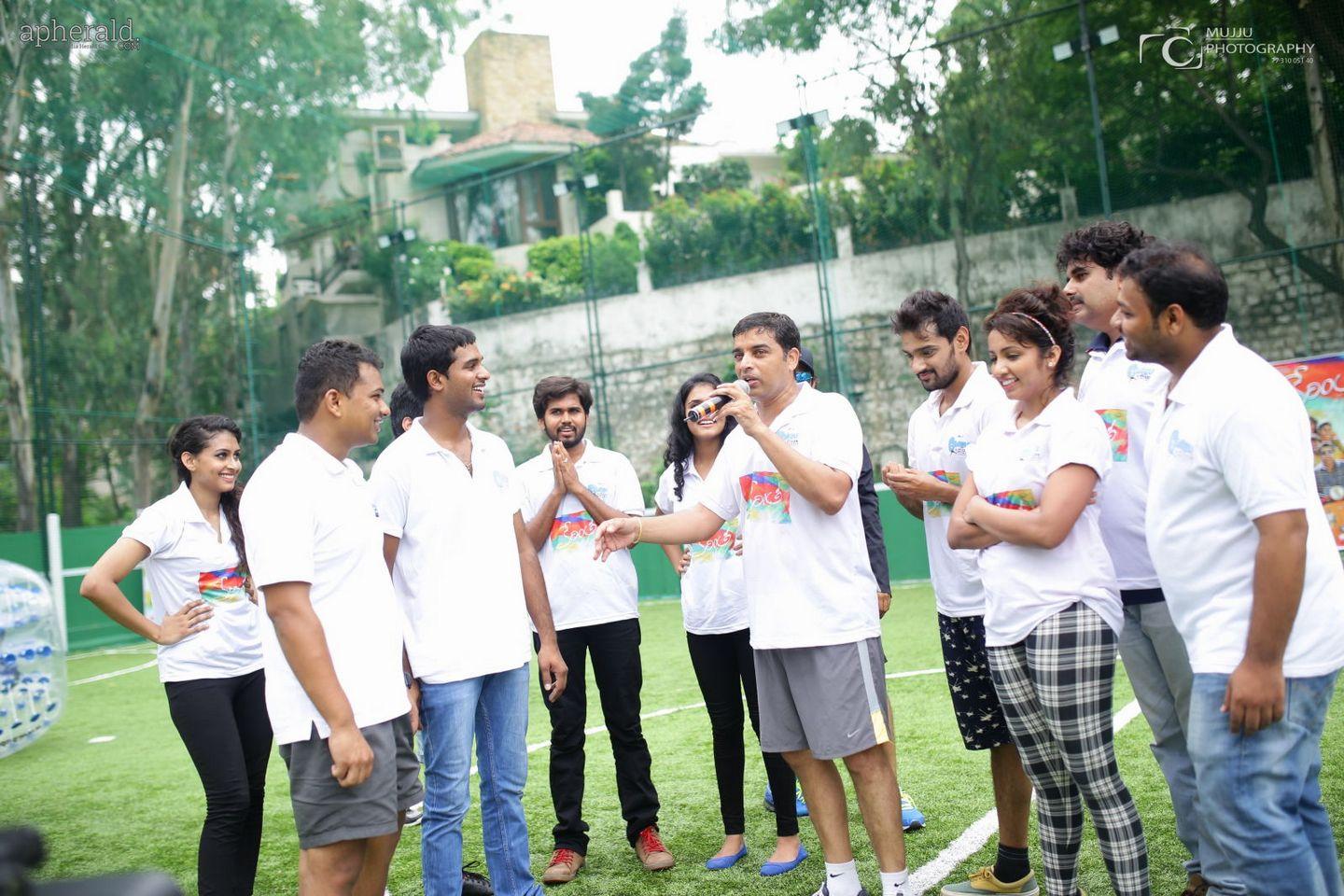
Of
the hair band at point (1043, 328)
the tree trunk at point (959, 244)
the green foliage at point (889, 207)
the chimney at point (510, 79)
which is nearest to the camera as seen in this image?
the hair band at point (1043, 328)

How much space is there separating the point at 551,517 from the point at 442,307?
16.1 meters

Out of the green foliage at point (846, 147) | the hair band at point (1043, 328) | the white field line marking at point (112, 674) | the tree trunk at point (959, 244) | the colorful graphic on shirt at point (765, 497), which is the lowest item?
the white field line marking at point (112, 674)

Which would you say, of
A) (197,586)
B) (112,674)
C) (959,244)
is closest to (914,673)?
(197,586)

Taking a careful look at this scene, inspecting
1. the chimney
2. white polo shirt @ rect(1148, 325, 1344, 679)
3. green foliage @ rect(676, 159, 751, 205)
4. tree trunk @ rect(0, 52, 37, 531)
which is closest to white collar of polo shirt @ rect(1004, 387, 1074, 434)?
white polo shirt @ rect(1148, 325, 1344, 679)

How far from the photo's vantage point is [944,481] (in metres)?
3.96

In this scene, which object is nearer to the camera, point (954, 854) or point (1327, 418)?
point (954, 854)

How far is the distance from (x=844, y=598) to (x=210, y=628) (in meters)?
2.27

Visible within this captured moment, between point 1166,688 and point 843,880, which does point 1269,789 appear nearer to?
point 1166,688

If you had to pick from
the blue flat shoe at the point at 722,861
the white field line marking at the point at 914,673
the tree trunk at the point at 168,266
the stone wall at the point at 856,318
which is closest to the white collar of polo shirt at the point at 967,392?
the blue flat shoe at the point at 722,861

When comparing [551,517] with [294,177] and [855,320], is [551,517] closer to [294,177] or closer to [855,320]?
[855,320]

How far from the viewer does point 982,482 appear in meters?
3.40

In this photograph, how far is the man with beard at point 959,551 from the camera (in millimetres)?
3836

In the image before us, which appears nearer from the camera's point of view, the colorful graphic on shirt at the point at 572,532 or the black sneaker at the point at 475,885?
the black sneaker at the point at 475,885

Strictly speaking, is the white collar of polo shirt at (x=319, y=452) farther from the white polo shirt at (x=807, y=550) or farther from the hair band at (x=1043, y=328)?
the hair band at (x=1043, y=328)
